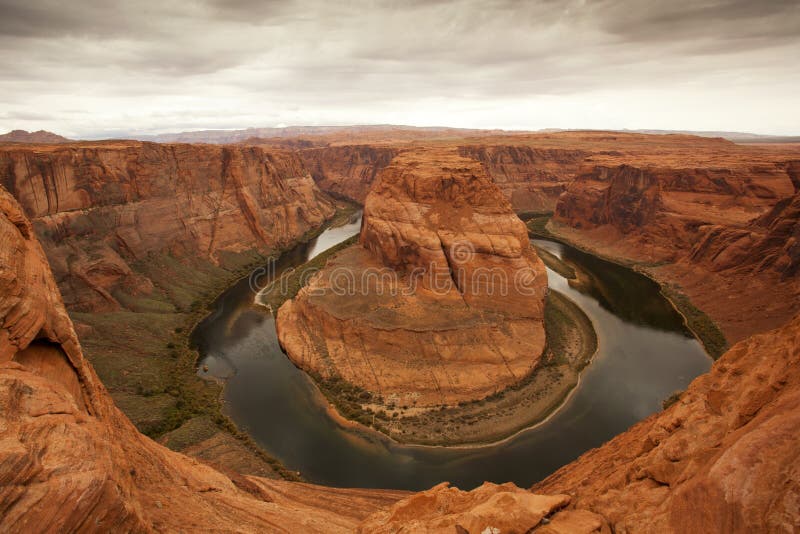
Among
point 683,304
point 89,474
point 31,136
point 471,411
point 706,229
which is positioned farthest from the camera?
point 31,136

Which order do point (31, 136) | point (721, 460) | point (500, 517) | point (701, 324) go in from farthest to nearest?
point (31, 136) → point (701, 324) → point (500, 517) → point (721, 460)

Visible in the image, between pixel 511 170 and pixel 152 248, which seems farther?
pixel 511 170

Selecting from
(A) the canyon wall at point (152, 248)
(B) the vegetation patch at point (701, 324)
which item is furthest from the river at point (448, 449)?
(A) the canyon wall at point (152, 248)

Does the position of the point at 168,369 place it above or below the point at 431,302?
below

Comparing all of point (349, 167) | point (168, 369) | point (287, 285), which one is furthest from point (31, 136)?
point (168, 369)

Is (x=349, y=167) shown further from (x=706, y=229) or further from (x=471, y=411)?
(x=471, y=411)

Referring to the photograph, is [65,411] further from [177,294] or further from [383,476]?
[177,294]

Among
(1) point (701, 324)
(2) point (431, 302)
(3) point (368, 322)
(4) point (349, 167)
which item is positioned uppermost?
(4) point (349, 167)

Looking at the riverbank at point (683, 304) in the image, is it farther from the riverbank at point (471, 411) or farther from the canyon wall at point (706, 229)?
the riverbank at point (471, 411)
